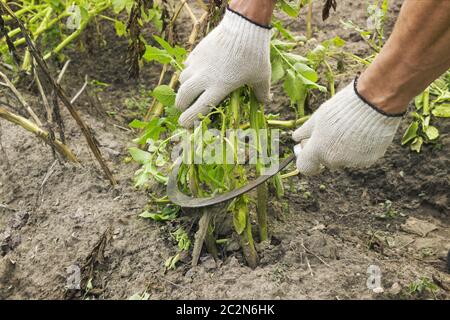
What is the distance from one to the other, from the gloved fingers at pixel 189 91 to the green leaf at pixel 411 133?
2.87 feet

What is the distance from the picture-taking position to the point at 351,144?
1.41 metres

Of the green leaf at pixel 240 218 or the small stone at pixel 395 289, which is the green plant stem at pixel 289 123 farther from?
the small stone at pixel 395 289

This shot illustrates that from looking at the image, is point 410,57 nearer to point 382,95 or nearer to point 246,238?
point 382,95

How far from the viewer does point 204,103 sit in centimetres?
152

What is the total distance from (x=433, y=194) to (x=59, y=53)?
68.6 inches

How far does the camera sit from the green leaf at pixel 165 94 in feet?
5.33

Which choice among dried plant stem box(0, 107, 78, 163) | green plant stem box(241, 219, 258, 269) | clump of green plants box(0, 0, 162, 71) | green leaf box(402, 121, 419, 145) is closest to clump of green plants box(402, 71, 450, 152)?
green leaf box(402, 121, 419, 145)

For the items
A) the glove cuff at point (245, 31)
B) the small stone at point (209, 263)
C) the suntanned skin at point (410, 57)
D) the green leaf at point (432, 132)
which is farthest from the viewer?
the green leaf at point (432, 132)

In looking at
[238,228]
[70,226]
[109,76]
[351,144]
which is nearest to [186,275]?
[238,228]

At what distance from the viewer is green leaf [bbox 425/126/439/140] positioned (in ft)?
6.47

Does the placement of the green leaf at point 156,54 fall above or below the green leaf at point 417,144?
above

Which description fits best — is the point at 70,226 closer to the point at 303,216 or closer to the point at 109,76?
the point at 303,216

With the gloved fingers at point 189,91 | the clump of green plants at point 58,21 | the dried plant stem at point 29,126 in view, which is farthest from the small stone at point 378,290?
the clump of green plants at point 58,21

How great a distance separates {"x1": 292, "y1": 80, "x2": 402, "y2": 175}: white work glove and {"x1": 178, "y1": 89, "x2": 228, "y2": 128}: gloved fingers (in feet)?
0.85
